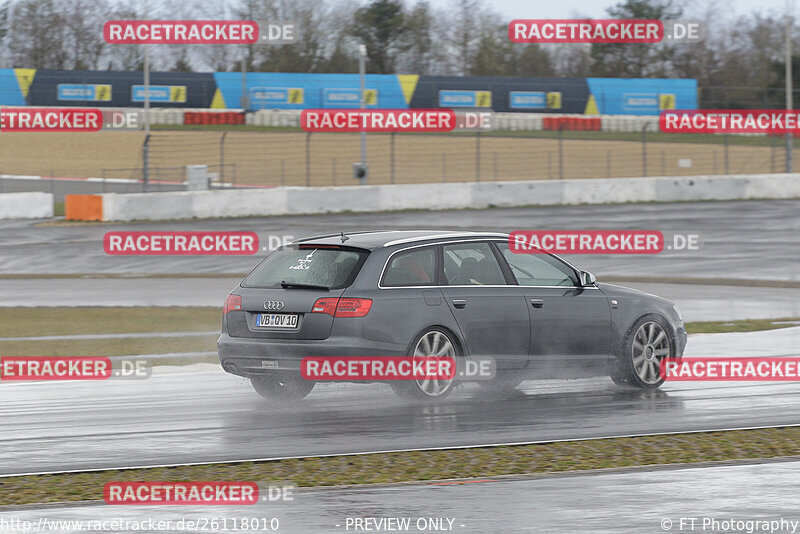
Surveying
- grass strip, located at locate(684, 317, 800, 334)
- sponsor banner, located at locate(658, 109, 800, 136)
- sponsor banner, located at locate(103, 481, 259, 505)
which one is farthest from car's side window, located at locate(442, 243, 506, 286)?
sponsor banner, located at locate(658, 109, 800, 136)

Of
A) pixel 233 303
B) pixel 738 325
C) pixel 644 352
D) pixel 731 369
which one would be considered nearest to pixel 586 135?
pixel 738 325

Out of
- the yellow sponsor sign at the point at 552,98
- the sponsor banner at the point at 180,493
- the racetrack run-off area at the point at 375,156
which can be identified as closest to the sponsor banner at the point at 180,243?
the racetrack run-off area at the point at 375,156

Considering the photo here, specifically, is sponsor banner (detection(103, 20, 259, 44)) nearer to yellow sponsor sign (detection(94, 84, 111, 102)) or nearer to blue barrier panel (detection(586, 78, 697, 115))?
yellow sponsor sign (detection(94, 84, 111, 102))

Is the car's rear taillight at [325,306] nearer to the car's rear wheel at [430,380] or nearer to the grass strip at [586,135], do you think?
the car's rear wheel at [430,380]

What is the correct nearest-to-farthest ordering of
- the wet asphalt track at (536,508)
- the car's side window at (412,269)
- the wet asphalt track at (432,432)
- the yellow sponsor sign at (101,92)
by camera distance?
the wet asphalt track at (536,508)
the wet asphalt track at (432,432)
the car's side window at (412,269)
the yellow sponsor sign at (101,92)

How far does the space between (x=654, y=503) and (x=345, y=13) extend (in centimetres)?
7515

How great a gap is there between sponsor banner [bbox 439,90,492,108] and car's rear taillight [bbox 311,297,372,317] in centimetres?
5362

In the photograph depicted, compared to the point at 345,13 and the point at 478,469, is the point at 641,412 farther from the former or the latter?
the point at 345,13

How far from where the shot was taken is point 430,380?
1002cm

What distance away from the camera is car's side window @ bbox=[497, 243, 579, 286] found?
10.7 m

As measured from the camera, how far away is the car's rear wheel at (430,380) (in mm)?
9914

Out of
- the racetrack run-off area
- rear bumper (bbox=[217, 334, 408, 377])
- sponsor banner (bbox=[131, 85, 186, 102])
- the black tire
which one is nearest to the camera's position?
rear bumper (bbox=[217, 334, 408, 377])

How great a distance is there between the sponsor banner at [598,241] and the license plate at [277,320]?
17.6m

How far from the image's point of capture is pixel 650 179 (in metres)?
36.2
